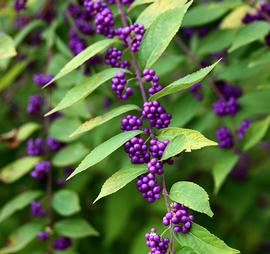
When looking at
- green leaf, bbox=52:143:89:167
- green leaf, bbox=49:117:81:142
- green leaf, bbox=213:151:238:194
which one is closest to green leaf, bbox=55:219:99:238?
green leaf, bbox=52:143:89:167

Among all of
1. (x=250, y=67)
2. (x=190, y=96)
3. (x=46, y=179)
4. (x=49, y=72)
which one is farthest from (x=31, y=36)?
(x=250, y=67)

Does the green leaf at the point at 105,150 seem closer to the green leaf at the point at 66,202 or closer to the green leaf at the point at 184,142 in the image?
the green leaf at the point at 184,142

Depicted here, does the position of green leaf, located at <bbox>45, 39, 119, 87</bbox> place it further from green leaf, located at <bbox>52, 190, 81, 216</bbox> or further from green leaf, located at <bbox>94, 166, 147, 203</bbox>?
green leaf, located at <bbox>52, 190, 81, 216</bbox>

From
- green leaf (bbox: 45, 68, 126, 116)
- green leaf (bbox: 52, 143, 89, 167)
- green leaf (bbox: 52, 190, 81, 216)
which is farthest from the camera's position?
green leaf (bbox: 52, 143, 89, 167)

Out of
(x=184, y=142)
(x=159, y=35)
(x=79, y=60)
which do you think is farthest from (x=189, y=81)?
(x=79, y=60)

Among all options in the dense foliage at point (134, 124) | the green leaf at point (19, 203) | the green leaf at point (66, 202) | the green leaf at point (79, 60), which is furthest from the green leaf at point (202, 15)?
the green leaf at point (19, 203)

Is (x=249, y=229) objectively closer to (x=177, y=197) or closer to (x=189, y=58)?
(x=189, y=58)
